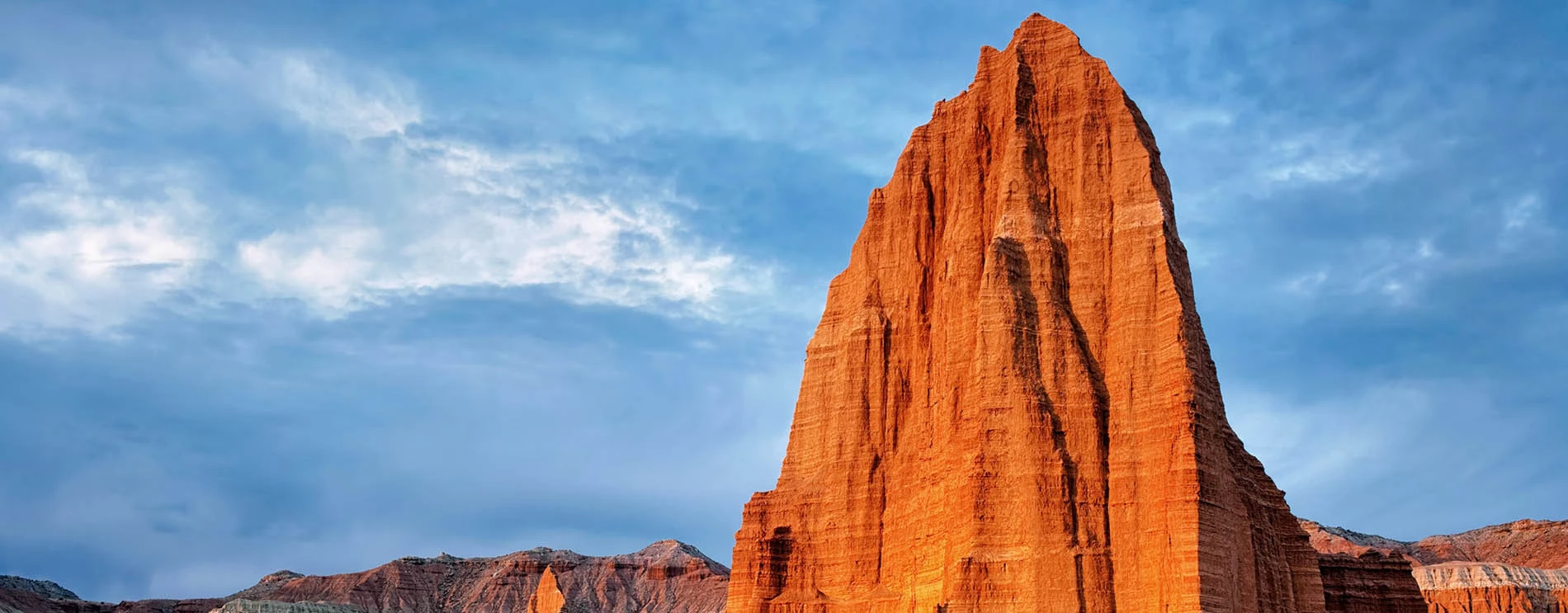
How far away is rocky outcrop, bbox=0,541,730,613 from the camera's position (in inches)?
7037

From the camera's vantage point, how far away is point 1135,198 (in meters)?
59.0

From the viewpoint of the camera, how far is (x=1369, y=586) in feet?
235

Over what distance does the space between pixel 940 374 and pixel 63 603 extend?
5308 inches

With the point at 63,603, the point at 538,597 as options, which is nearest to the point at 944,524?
the point at 538,597

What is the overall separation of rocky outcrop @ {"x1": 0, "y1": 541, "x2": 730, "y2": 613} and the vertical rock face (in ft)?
349

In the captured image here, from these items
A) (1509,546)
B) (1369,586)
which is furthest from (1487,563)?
(1369,586)

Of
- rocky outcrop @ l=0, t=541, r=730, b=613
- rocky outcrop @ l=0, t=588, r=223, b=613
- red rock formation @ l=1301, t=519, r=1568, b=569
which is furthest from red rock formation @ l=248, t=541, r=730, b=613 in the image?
red rock formation @ l=1301, t=519, r=1568, b=569

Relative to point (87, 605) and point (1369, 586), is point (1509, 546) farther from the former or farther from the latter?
point (87, 605)

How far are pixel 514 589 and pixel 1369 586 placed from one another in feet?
444

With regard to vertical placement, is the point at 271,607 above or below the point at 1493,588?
below

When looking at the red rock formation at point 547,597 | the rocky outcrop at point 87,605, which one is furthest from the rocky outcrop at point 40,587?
the red rock formation at point 547,597

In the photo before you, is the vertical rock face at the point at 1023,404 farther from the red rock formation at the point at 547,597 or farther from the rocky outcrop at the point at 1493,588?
the red rock formation at the point at 547,597

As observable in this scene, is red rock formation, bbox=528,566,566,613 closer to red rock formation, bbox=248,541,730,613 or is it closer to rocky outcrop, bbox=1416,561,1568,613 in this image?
red rock formation, bbox=248,541,730,613

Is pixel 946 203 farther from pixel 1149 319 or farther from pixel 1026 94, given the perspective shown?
pixel 1149 319
